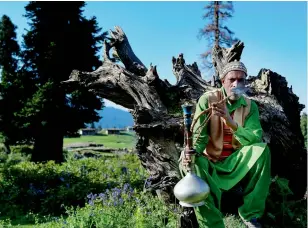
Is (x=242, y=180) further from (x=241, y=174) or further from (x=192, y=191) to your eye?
(x=192, y=191)

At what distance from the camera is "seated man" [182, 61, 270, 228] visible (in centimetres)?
413

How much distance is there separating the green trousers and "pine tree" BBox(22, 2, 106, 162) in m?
15.0

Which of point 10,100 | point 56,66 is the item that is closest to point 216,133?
point 56,66

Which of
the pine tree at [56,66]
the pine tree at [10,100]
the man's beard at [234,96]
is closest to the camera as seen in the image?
the man's beard at [234,96]

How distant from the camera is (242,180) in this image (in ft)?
14.2

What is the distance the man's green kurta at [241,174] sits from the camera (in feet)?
13.5

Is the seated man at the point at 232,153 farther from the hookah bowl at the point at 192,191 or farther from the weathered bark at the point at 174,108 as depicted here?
the weathered bark at the point at 174,108

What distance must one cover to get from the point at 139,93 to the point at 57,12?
1442 cm

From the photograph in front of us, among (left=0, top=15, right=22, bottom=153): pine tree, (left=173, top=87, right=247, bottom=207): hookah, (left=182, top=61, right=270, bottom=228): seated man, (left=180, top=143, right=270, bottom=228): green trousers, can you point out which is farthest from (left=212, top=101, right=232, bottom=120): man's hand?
(left=0, top=15, right=22, bottom=153): pine tree

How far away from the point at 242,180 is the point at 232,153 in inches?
12.8

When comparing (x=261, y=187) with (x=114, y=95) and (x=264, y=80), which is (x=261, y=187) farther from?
(x=114, y=95)

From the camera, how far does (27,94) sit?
19406 millimetres

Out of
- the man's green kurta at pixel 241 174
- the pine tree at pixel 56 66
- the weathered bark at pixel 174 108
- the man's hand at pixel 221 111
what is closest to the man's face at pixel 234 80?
the man's hand at pixel 221 111

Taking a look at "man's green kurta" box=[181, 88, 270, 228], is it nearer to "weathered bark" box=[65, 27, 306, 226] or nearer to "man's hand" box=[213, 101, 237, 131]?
"man's hand" box=[213, 101, 237, 131]
